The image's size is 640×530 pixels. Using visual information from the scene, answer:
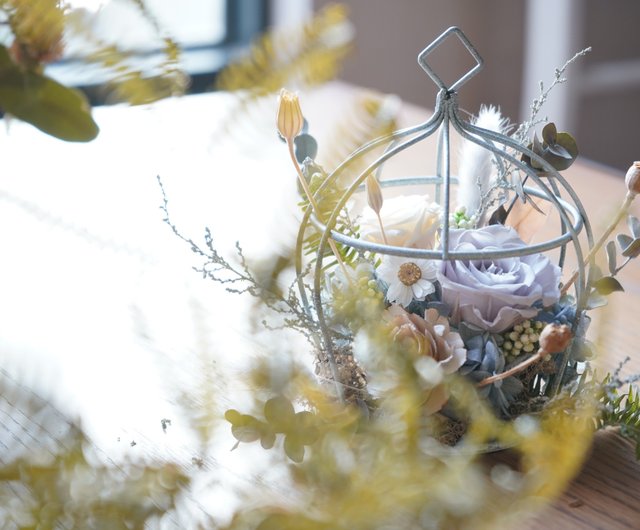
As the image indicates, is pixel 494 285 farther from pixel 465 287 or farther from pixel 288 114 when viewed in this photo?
pixel 288 114

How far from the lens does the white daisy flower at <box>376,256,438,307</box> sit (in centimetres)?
51

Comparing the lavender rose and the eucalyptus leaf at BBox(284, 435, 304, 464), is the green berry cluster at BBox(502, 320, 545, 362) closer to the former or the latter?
the lavender rose

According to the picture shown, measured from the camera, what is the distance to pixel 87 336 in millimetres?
702

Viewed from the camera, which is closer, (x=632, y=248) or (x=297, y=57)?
(x=297, y=57)

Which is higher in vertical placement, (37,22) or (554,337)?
(37,22)

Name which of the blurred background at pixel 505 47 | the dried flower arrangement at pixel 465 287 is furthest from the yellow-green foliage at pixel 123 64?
the blurred background at pixel 505 47

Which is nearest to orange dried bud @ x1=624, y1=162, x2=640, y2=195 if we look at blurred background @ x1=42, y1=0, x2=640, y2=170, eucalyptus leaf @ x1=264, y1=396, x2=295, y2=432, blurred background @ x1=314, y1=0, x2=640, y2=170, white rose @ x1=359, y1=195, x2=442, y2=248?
white rose @ x1=359, y1=195, x2=442, y2=248

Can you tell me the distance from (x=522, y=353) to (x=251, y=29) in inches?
87.2

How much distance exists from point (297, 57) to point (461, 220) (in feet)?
1.30

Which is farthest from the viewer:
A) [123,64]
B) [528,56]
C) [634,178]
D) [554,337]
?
[528,56]

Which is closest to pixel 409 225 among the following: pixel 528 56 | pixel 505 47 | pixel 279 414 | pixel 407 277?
pixel 407 277

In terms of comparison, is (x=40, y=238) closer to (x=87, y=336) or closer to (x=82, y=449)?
(x=87, y=336)

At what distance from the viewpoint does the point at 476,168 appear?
58 cm

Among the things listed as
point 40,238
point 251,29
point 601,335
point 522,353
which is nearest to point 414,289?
point 522,353
